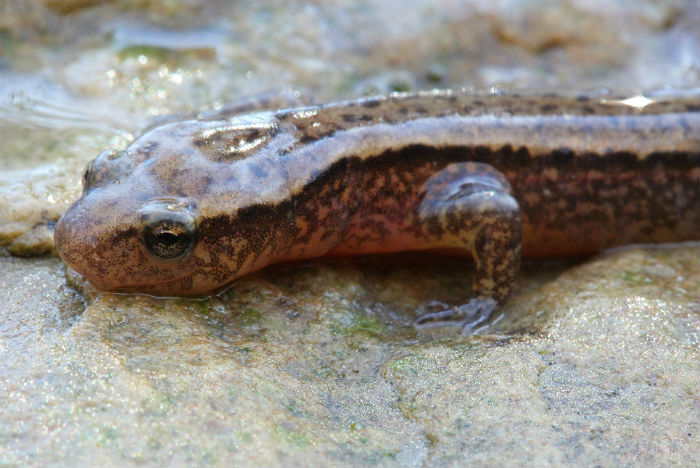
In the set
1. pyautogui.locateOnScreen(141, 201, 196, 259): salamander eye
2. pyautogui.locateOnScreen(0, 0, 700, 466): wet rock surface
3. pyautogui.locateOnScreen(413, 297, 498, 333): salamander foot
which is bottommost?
pyautogui.locateOnScreen(413, 297, 498, 333): salamander foot

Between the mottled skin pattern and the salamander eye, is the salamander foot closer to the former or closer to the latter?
the mottled skin pattern

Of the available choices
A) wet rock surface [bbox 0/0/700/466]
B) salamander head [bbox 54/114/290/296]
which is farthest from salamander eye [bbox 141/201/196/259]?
wet rock surface [bbox 0/0/700/466]

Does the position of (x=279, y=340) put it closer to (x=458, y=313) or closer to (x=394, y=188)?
(x=458, y=313)

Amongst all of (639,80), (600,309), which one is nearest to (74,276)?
(600,309)

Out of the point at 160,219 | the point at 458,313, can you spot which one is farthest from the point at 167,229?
the point at 458,313

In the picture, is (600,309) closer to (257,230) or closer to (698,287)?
(698,287)

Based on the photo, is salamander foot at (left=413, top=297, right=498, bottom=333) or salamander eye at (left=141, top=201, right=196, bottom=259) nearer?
salamander eye at (left=141, top=201, right=196, bottom=259)

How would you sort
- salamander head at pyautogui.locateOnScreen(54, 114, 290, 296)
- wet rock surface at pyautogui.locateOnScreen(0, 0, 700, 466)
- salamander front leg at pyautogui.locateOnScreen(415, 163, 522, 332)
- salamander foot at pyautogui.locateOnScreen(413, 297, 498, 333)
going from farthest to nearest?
salamander front leg at pyautogui.locateOnScreen(415, 163, 522, 332) < salamander foot at pyautogui.locateOnScreen(413, 297, 498, 333) < salamander head at pyautogui.locateOnScreen(54, 114, 290, 296) < wet rock surface at pyautogui.locateOnScreen(0, 0, 700, 466)
